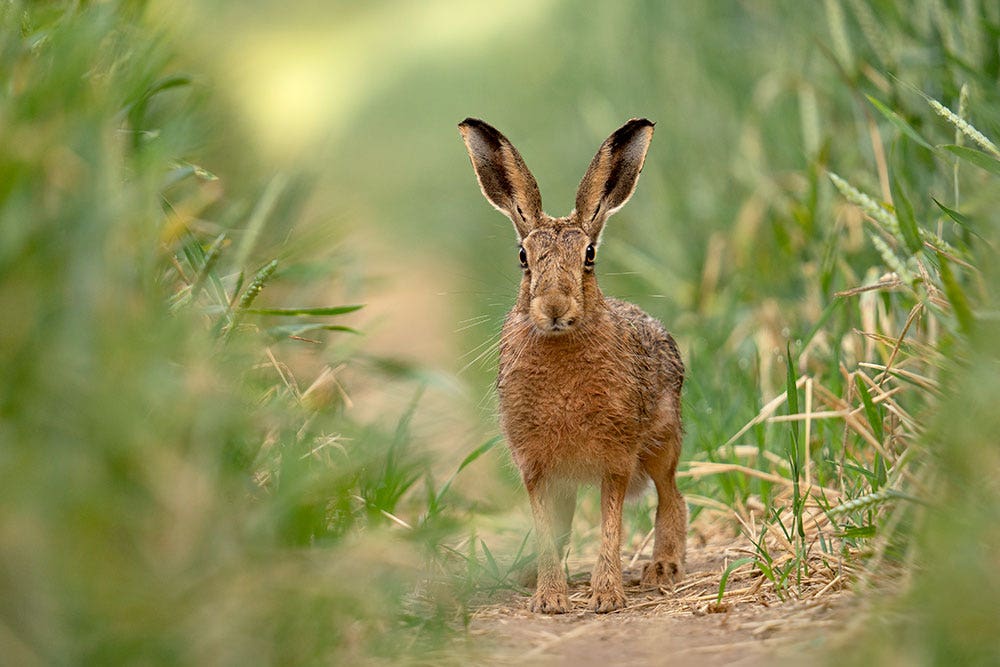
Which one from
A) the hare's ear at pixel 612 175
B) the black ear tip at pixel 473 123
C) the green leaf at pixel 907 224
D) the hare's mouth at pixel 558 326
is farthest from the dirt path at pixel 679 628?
the black ear tip at pixel 473 123

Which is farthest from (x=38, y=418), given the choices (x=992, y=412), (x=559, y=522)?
(x=559, y=522)

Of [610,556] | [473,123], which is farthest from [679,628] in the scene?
[473,123]

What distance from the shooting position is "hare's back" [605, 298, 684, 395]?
498cm

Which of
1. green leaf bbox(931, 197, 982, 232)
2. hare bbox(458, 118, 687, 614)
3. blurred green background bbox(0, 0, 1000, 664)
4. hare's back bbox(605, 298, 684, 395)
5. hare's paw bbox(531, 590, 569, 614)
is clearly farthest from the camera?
hare's back bbox(605, 298, 684, 395)

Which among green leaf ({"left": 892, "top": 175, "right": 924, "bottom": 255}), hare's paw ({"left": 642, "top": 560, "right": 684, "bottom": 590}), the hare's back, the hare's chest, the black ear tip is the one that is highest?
the black ear tip

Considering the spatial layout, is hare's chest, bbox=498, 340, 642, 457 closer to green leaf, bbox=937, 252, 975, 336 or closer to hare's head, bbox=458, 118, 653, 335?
hare's head, bbox=458, 118, 653, 335

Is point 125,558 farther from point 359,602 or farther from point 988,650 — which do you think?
point 988,650

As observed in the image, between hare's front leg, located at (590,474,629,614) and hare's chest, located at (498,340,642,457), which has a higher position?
hare's chest, located at (498,340,642,457)

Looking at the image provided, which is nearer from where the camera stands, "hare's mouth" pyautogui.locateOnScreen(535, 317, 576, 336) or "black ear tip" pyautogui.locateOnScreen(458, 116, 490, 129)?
"hare's mouth" pyautogui.locateOnScreen(535, 317, 576, 336)

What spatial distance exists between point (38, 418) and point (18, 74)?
123 centimetres

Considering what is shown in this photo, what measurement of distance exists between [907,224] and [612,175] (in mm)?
1199

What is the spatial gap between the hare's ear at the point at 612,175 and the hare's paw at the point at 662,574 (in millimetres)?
1279

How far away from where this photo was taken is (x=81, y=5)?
13.1ft

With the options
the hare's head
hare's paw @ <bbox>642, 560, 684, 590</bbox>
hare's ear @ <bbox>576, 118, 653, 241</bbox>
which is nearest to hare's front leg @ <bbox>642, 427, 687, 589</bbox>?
hare's paw @ <bbox>642, 560, 684, 590</bbox>
